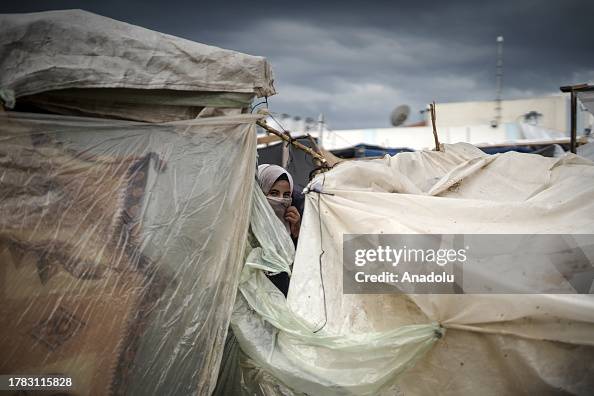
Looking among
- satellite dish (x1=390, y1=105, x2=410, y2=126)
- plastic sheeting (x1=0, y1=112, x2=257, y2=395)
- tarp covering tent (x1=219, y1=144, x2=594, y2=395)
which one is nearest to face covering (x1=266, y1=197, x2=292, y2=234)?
tarp covering tent (x1=219, y1=144, x2=594, y2=395)

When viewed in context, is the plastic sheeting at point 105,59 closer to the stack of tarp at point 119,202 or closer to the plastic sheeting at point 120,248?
the stack of tarp at point 119,202

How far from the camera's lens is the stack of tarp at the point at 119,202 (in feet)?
7.88

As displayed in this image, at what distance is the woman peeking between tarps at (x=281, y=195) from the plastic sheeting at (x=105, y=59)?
129 centimetres

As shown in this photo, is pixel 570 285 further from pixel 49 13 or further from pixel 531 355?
pixel 49 13

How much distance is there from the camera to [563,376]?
241cm

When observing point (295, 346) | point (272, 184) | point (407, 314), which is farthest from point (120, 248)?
point (272, 184)

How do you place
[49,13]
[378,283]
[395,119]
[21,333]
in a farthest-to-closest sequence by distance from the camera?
[395,119]
[378,283]
[49,13]
[21,333]

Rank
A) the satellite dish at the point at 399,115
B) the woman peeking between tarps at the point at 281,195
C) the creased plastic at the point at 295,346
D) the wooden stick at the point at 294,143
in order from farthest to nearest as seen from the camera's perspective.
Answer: the satellite dish at the point at 399,115, the woman peeking between tarps at the point at 281,195, the wooden stick at the point at 294,143, the creased plastic at the point at 295,346

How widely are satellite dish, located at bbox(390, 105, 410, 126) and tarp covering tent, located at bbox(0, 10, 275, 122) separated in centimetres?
1738

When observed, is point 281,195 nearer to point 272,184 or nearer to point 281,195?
point 281,195

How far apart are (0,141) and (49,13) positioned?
25.7 inches

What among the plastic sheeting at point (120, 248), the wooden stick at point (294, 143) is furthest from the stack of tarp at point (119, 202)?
the wooden stick at point (294, 143)

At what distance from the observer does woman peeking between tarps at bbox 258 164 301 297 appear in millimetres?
4066

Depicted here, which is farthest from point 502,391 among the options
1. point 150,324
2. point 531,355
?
point 150,324
